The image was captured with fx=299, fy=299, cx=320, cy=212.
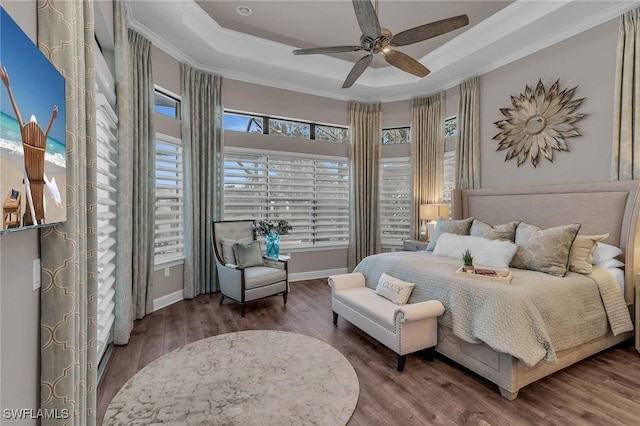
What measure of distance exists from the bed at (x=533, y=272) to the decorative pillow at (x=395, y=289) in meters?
0.11

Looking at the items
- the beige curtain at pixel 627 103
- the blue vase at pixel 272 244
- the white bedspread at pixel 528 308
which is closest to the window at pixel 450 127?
the beige curtain at pixel 627 103

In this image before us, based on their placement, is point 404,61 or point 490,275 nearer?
point 490,275

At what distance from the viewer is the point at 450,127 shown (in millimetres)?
5281

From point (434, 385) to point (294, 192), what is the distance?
3.78 m

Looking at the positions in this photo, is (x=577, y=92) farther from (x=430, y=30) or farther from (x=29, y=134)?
(x=29, y=134)

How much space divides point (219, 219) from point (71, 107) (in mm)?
3311

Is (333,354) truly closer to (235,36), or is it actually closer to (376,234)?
(376,234)

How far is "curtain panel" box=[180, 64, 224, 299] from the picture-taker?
14.1 ft

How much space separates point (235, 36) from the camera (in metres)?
4.22

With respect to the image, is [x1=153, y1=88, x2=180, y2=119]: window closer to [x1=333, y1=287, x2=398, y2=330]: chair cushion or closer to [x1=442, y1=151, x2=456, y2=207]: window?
[x1=333, y1=287, x2=398, y2=330]: chair cushion

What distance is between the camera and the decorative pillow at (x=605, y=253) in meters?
3.01

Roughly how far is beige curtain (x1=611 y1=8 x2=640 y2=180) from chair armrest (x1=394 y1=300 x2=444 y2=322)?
256cm

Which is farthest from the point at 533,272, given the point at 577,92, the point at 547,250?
the point at 577,92

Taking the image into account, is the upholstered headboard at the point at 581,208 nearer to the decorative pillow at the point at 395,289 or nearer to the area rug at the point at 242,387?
the decorative pillow at the point at 395,289
